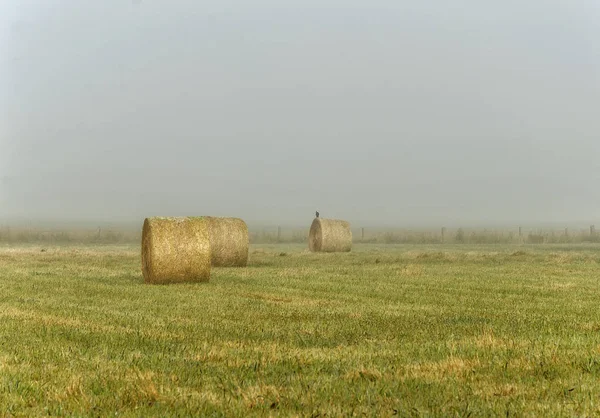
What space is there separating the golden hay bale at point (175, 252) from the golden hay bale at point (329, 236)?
62.3ft

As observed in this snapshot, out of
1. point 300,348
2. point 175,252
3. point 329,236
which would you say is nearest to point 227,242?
point 175,252

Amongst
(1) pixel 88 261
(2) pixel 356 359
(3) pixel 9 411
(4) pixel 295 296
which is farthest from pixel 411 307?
(1) pixel 88 261

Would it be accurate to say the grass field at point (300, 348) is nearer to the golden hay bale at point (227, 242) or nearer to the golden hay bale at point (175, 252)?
the golden hay bale at point (175, 252)

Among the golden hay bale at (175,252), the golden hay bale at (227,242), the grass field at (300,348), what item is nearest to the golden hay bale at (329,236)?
the golden hay bale at (227,242)

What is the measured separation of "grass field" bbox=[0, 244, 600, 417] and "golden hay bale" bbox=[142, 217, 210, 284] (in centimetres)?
77

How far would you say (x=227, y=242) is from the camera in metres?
28.5

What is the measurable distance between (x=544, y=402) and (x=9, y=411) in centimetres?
568

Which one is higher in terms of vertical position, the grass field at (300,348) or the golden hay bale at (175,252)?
the golden hay bale at (175,252)

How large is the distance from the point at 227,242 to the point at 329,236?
1325 centimetres

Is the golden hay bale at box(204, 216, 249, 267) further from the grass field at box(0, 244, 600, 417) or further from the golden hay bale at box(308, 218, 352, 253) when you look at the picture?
the golden hay bale at box(308, 218, 352, 253)

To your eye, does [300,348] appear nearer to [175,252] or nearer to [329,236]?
[175,252]

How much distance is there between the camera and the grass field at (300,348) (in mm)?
7656

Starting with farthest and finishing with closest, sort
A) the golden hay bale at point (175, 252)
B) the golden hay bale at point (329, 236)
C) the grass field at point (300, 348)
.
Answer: the golden hay bale at point (329, 236) < the golden hay bale at point (175, 252) < the grass field at point (300, 348)

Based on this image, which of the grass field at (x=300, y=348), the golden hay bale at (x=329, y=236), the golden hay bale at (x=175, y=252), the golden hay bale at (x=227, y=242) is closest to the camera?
the grass field at (x=300, y=348)
